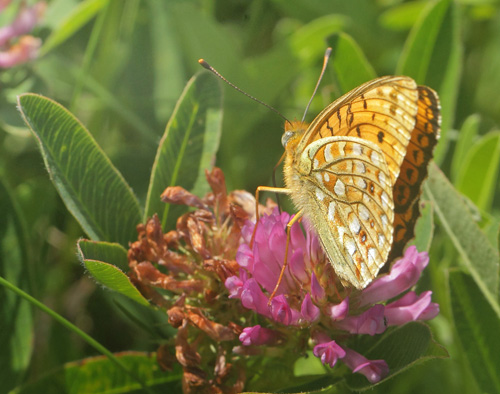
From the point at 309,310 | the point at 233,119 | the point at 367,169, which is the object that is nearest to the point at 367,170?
the point at 367,169

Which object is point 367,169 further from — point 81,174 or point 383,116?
point 81,174

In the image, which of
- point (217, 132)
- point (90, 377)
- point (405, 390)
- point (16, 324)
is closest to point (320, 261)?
point (217, 132)

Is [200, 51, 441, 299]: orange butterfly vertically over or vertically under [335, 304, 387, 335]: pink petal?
over

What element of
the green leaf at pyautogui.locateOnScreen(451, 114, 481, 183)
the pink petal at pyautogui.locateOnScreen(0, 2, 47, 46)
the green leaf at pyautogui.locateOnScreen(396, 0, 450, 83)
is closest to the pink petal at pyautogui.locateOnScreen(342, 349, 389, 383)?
the green leaf at pyautogui.locateOnScreen(451, 114, 481, 183)

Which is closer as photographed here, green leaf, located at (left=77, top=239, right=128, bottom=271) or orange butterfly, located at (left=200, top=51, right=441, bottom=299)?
green leaf, located at (left=77, top=239, right=128, bottom=271)

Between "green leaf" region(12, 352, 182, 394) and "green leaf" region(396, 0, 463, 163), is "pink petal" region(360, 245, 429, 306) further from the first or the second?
"green leaf" region(396, 0, 463, 163)

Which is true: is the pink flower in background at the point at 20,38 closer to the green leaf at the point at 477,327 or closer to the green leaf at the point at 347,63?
the green leaf at the point at 347,63
